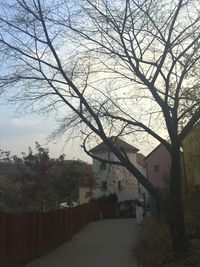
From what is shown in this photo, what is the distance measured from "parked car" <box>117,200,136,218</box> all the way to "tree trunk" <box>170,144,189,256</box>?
5080 cm

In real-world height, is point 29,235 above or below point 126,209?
below

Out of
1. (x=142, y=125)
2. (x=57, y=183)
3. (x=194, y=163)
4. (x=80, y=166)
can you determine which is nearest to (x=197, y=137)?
(x=194, y=163)

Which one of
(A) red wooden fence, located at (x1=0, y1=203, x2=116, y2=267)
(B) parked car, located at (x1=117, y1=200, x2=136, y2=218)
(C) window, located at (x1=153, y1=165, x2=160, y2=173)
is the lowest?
(A) red wooden fence, located at (x1=0, y1=203, x2=116, y2=267)

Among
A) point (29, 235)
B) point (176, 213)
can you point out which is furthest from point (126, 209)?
point (176, 213)

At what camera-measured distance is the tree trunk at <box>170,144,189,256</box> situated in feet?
49.0

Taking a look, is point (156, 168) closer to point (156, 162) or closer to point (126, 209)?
point (156, 162)

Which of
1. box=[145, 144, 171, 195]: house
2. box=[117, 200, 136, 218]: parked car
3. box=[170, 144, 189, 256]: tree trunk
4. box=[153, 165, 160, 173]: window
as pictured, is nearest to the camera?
box=[170, 144, 189, 256]: tree trunk

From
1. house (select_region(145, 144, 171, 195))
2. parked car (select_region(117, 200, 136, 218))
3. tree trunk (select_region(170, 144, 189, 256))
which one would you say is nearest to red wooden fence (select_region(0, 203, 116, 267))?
tree trunk (select_region(170, 144, 189, 256))

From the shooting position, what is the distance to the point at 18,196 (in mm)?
52281

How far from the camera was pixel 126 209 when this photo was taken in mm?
67562

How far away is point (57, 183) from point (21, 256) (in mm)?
54474

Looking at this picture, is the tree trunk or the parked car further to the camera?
the parked car

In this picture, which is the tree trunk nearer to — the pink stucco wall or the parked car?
the pink stucco wall

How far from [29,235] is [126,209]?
4982 cm
